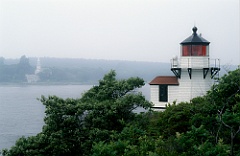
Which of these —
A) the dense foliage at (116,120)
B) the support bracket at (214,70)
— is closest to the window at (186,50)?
Answer: the support bracket at (214,70)

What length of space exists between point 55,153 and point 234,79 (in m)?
7.98

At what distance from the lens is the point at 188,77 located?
78.7ft

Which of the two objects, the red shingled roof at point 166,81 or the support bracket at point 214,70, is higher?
the support bracket at point 214,70

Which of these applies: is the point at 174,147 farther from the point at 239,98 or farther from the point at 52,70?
the point at 52,70

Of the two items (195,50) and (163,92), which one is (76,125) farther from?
(195,50)

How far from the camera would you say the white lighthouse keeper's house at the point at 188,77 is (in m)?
23.8

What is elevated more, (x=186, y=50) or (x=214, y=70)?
(x=186, y=50)

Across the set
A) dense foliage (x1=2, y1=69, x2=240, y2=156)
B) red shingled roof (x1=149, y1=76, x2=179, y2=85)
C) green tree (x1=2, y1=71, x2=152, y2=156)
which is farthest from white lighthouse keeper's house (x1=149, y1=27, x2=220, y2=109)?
green tree (x1=2, y1=71, x2=152, y2=156)

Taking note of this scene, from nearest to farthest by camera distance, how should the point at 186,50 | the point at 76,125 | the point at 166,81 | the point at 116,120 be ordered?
1. the point at 76,125
2. the point at 116,120
3. the point at 186,50
4. the point at 166,81

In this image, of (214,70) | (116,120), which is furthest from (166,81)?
(116,120)

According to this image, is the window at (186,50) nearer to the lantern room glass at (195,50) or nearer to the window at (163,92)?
the lantern room glass at (195,50)

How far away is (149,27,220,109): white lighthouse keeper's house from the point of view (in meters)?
23.8

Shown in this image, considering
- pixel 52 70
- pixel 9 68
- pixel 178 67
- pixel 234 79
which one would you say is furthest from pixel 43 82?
pixel 234 79

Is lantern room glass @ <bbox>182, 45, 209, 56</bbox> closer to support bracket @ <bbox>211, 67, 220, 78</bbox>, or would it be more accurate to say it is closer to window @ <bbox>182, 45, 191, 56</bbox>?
window @ <bbox>182, 45, 191, 56</bbox>
